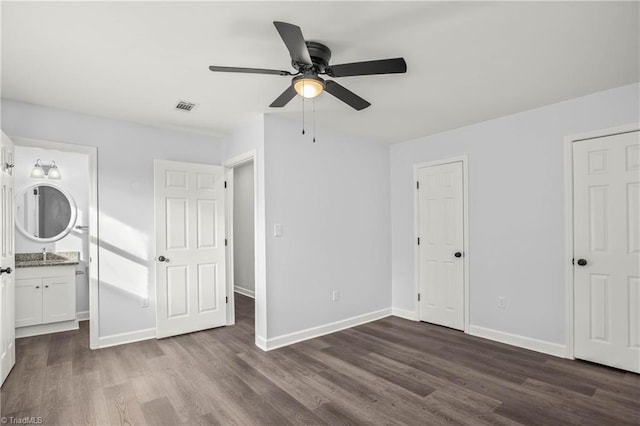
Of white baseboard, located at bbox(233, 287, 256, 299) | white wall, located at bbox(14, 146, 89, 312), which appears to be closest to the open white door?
white wall, located at bbox(14, 146, 89, 312)

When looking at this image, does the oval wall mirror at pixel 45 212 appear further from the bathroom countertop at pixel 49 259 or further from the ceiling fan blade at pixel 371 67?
the ceiling fan blade at pixel 371 67

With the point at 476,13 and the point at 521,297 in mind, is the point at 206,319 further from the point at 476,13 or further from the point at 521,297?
the point at 476,13

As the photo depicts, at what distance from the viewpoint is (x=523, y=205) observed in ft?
12.0

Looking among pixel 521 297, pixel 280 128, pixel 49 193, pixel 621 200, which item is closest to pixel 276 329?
pixel 280 128

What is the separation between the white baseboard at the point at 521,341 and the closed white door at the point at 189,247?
10.3 feet

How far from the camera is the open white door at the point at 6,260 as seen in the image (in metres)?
2.76

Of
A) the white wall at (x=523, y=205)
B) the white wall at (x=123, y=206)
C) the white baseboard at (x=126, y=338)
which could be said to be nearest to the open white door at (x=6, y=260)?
the white wall at (x=123, y=206)

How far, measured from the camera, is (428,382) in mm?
2832

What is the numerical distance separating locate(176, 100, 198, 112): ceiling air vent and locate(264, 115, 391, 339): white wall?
2.53ft

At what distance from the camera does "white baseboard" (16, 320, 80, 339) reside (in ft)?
13.4

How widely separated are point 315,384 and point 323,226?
185cm

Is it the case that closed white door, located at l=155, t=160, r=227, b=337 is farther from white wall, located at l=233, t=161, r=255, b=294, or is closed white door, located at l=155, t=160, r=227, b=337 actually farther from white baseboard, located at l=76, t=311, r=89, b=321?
white wall, located at l=233, t=161, r=255, b=294

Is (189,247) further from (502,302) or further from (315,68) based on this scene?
(502,302)

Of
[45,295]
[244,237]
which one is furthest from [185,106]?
[244,237]
